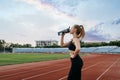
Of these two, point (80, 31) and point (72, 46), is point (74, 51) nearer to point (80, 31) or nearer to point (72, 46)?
point (72, 46)

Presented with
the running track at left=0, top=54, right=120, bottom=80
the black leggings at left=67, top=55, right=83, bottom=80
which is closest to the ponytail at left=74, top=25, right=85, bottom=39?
the black leggings at left=67, top=55, right=83, bottom=80

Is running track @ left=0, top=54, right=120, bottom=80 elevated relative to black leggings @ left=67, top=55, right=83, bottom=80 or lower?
lower

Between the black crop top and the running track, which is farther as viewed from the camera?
the running track

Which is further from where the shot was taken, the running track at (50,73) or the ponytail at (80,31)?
the running track at (50,73)

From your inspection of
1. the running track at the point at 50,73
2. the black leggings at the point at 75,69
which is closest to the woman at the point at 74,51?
the black leggings at the point at 75,69

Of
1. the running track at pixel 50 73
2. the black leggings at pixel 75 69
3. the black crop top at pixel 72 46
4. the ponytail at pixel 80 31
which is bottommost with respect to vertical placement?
the running track at pixel 50 73

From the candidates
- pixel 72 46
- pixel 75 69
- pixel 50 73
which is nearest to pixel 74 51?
pixel 72 46

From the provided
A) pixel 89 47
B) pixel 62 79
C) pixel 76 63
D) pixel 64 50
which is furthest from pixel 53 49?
pixel 76 63

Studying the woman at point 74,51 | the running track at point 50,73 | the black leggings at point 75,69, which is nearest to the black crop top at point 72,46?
the woman at point 74,51

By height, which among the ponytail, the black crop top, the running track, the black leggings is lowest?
the running track

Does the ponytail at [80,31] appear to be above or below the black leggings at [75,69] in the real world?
above

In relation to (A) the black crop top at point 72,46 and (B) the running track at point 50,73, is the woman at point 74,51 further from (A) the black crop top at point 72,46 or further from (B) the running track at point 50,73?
(B) the running track at point 50,73

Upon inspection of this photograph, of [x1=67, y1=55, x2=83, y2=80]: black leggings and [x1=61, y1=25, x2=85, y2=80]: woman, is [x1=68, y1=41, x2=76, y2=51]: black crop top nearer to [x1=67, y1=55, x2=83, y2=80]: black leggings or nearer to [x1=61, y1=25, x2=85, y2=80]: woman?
[x1=61, y1=25, x2=85, y2=80]: woman

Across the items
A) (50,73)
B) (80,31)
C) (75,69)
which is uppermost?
(80,31)
